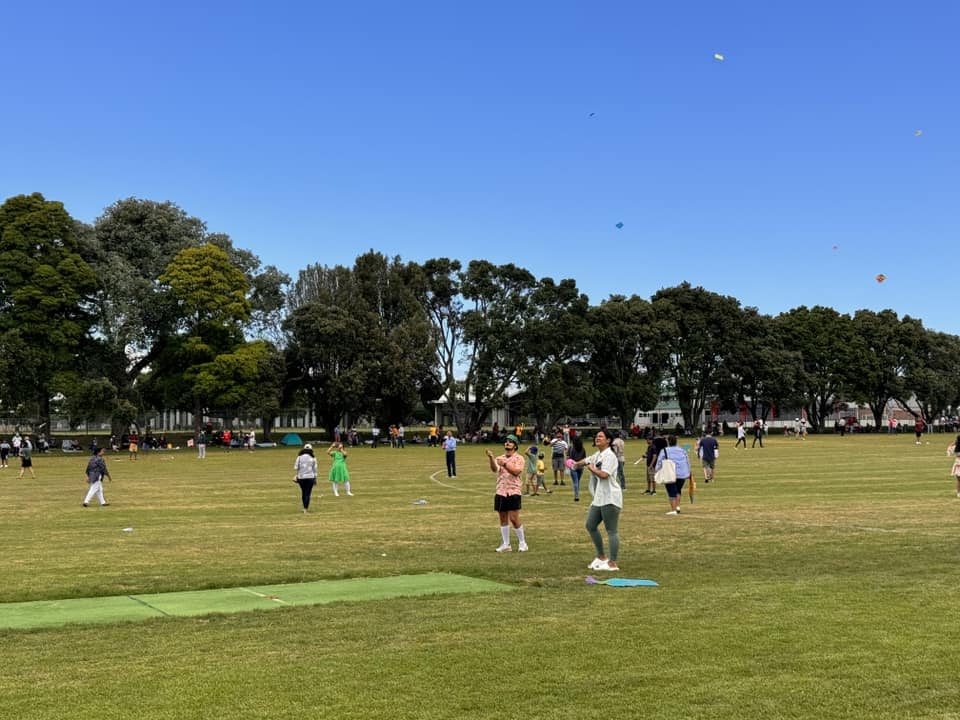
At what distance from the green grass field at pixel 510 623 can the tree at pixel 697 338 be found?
233ft

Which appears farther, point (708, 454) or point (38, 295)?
point (38, 295)

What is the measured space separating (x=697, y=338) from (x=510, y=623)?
85609mm

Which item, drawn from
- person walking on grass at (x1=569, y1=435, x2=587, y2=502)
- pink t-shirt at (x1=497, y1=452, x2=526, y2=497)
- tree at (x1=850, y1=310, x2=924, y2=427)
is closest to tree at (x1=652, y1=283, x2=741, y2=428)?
tree at (x1=850, y1=310, x2=924, y2=427)

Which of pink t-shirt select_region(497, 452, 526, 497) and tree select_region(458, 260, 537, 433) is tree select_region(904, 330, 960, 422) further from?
pink t-shirt select_region(497, 452, 526, 497)

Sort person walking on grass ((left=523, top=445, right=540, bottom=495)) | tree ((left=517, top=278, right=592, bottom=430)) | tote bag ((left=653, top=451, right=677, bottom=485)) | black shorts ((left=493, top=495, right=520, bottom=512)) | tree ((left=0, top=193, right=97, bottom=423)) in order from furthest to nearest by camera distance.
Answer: tree ((left=517, top=278, right=592, bottom=430)) < tree ((left=0, top=193, right=97, bottom=423)) < person walking on grass ((left=523, top=445, right=540, bottom=495)) < tote bag ((left=653, top=451, right=677, bottom=485)) < black shorts ((left=493, top=495, right=520, bottom=512))

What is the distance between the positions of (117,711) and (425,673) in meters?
2.36

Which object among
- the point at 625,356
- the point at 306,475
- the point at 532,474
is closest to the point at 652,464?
the point at 532,474

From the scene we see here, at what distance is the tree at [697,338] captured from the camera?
302ft

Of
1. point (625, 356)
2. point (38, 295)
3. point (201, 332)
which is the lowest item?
point (625, 356)

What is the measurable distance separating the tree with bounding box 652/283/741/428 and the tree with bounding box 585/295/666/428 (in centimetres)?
311

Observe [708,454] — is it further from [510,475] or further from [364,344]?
[364,344]

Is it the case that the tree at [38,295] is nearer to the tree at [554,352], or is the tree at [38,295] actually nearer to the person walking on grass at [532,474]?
the tree at [554,352]

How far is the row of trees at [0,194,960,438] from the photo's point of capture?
64688 millimetres

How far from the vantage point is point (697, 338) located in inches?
3639
